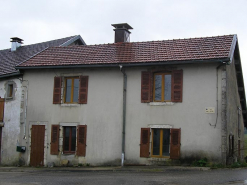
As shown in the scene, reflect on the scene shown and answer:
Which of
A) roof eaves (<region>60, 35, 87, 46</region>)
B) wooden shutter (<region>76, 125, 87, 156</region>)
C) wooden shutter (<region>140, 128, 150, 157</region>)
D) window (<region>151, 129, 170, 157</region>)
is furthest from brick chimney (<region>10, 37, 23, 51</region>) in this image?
window (<region>151, 129, 170, 157</region>)

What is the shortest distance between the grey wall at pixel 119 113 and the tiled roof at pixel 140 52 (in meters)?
0.46

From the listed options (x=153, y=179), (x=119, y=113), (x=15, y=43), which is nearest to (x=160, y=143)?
(x=119, y=113)

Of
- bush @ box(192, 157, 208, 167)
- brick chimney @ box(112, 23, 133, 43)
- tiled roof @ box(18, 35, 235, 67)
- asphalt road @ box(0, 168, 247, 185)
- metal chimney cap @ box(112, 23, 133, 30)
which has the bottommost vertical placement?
asphalt road @ box(0, 168, 247, 185)

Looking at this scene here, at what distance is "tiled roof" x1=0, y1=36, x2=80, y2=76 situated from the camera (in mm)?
21881

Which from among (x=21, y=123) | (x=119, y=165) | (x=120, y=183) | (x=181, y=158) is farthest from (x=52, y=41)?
(x=120, y=183)

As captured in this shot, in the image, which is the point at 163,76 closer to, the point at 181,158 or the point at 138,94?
the point at 138,94

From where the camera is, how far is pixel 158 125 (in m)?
17.2

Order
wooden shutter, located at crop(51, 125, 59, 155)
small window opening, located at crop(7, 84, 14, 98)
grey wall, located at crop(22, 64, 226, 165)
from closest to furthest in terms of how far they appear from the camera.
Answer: grey wall, located at crop(22, 64, 226, 165), wooden shutter, located at crop(51, 125, 59, 155), small window opening, located at crop(7, 84, 14, 98)

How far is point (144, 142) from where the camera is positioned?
56.6 feet

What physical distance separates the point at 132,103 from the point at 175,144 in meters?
2.66

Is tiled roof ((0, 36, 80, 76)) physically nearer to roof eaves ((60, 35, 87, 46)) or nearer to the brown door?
roof eaves ((60, 35, 87, 46))

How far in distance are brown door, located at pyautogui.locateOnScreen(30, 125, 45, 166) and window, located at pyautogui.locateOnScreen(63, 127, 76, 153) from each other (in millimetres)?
1104

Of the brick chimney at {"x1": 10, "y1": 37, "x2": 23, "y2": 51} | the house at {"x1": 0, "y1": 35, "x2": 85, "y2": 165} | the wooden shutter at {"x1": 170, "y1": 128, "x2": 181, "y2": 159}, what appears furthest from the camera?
the brick chimney at {"x1": 10, "y1": 37, "x2": 23, "y2": 51}

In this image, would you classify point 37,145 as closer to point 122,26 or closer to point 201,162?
point 201,162
